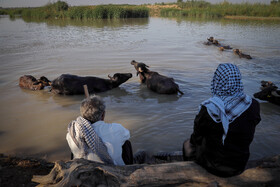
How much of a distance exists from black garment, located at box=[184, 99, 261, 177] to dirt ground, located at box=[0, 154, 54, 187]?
224 cm

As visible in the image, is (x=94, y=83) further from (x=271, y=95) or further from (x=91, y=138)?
(x=271, y=95)

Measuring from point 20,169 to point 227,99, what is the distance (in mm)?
3012

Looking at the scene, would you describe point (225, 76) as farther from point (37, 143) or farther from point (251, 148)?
point (37, 143)

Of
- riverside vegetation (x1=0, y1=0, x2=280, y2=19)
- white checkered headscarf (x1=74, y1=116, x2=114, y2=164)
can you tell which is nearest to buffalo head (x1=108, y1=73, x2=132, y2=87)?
white checkered headscarf (x1=74, y1=116, x2=114, y2=164)

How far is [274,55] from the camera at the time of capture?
1162 cm

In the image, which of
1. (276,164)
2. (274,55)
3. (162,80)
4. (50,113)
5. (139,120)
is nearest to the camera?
(276,164)

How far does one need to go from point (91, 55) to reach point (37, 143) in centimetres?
816

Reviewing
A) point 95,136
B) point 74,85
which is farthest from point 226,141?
point 74,85

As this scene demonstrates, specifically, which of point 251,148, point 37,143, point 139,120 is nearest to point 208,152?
point 251,148

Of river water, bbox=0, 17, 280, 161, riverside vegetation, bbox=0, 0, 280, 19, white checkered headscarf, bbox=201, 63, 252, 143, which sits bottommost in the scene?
river water, bbox=0, 17, 280, 161

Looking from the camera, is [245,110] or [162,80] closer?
[245,110]

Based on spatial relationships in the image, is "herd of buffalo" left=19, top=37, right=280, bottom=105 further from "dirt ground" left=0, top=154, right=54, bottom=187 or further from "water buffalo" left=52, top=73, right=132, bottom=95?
"dirt ground" left=0, top=154, right=54, bottom=187

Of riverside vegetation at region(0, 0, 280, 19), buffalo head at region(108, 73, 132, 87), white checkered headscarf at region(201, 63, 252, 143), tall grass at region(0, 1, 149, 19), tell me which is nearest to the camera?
white checkered headscarf at region(201, 63, 252, 143)

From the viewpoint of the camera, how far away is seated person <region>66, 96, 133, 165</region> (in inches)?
96.4
